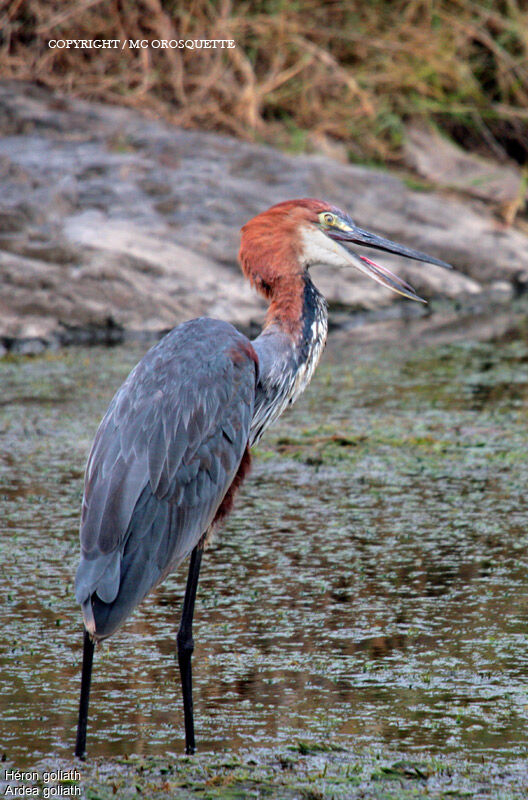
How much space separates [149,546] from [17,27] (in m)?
8.81

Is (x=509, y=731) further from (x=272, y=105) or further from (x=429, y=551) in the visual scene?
(x=272, y=105)

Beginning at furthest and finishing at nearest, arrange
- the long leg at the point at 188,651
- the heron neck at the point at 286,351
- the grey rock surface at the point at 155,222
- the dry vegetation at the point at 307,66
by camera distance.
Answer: the dry vegetation at the point at 307,66 → the grey rock surface at the point at 155,222 → the heron neck at the point at 286,351 → the long leg at the point at 188,651

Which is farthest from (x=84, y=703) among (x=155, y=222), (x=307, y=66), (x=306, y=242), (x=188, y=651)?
(x=307, y=66)

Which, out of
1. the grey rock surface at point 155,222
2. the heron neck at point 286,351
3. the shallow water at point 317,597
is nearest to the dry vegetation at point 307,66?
the grey rock surface at point 155,222

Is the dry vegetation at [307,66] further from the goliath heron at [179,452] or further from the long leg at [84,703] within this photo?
the long leg at [84,703]

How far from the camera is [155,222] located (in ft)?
28.7

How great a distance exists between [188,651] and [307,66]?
30.8ft

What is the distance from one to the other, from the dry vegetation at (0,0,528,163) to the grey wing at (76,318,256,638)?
780 cm

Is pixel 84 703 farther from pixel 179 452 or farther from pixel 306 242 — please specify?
pixel 306 242

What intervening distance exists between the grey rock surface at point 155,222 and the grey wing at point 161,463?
4.72 m

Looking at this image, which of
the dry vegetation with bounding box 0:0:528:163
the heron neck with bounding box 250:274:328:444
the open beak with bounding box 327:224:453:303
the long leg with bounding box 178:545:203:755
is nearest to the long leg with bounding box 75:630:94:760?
the long leg with bounding box 178:545:203:755

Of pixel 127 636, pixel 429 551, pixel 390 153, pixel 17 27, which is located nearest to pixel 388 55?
pixel 390 153

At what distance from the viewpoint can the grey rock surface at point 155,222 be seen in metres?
8.17

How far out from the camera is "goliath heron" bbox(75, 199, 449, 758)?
9.74 ft
